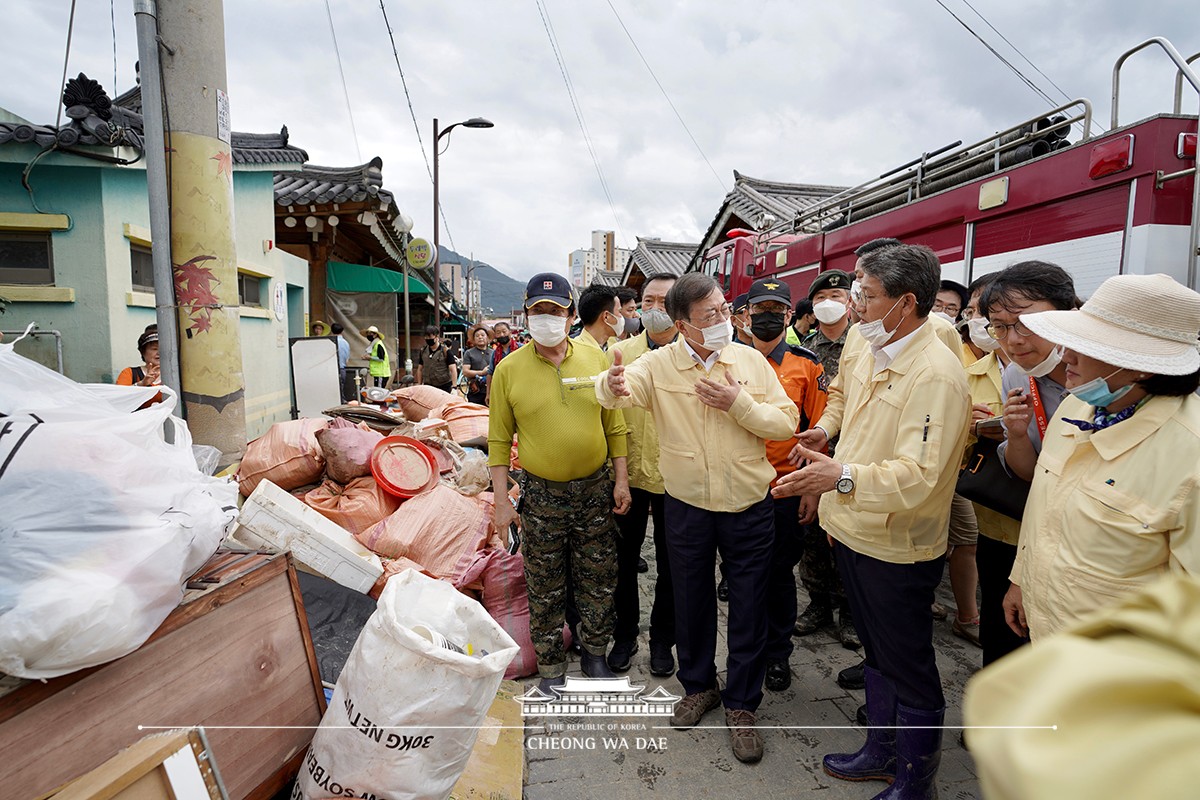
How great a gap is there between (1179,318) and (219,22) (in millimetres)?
4400

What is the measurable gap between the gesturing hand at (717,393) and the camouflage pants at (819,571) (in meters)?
1.53

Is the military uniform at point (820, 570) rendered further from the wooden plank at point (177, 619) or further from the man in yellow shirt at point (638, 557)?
the wooden plank at point (177, 619)

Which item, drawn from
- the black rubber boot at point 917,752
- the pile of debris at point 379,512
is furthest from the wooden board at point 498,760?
the black rubber boot at point 917,752

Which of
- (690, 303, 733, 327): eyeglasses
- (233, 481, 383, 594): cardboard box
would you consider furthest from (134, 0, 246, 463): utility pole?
(690, 303, 733, 327): eyeglasses

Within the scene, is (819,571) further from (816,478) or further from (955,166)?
(955,166)

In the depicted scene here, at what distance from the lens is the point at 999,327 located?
2291 mm

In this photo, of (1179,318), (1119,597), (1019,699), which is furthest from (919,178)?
(1019,699)

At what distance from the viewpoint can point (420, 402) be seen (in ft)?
19.5

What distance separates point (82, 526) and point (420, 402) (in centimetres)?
460

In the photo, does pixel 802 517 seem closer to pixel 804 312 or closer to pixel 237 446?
pixel 804 312

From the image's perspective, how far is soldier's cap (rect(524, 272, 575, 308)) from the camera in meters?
2.95

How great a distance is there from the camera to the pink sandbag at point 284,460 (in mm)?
3842

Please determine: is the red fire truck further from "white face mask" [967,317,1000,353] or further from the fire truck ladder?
"white face mask" [967,317,1000,353]

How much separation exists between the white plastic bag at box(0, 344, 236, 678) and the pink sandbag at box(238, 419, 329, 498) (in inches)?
88.5
